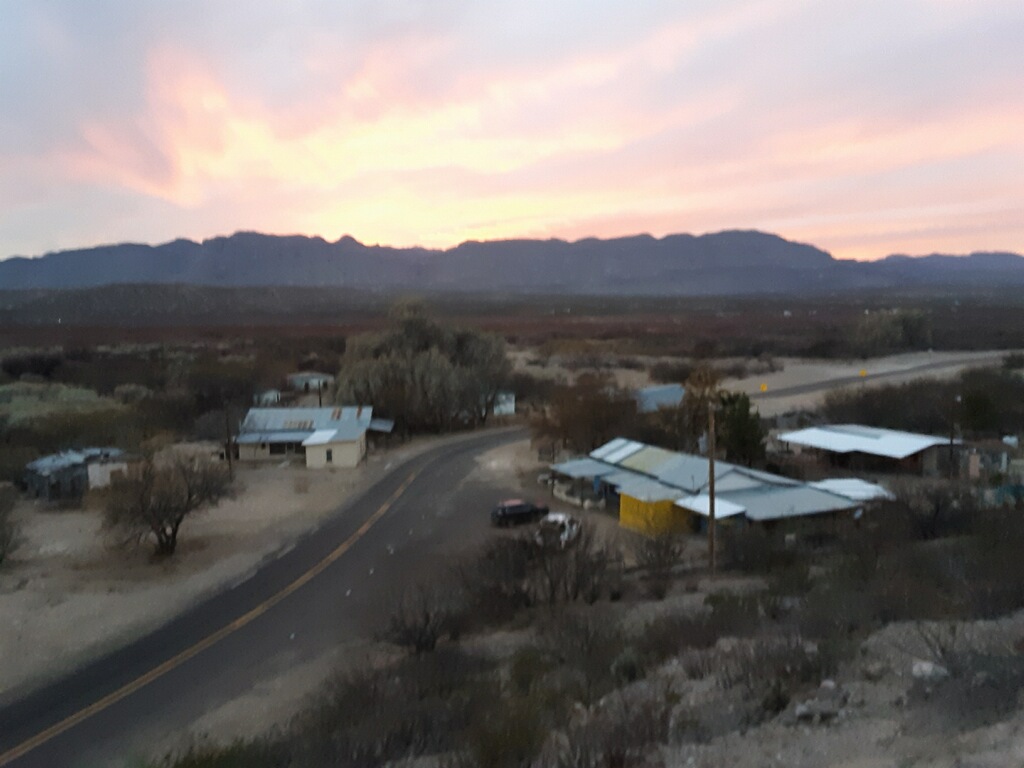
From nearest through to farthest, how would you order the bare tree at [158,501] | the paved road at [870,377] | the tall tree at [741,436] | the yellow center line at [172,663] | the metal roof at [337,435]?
the yellow center line at [172,663] < the bare tree at [158,501] < the tall tree at [741,436] < the metal roof at [337,435] < the paved road at [870,377]

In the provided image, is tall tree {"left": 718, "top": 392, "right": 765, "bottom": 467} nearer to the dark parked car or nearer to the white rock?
the dark parked car

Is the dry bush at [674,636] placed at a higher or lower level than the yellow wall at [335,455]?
higher

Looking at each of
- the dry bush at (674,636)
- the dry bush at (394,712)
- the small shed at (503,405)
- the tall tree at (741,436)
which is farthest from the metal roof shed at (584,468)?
the small shed at (503,405)

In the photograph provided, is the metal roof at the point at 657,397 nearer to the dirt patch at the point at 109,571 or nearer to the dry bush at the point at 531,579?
the dirt patch at the point at 109,571

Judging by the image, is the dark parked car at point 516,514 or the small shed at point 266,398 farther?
the small shed at point 266,398

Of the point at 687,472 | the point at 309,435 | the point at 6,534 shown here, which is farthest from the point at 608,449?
the point at 6,534

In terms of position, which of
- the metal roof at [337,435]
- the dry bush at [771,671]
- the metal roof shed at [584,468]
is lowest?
the metal roof shed at [584,468]
